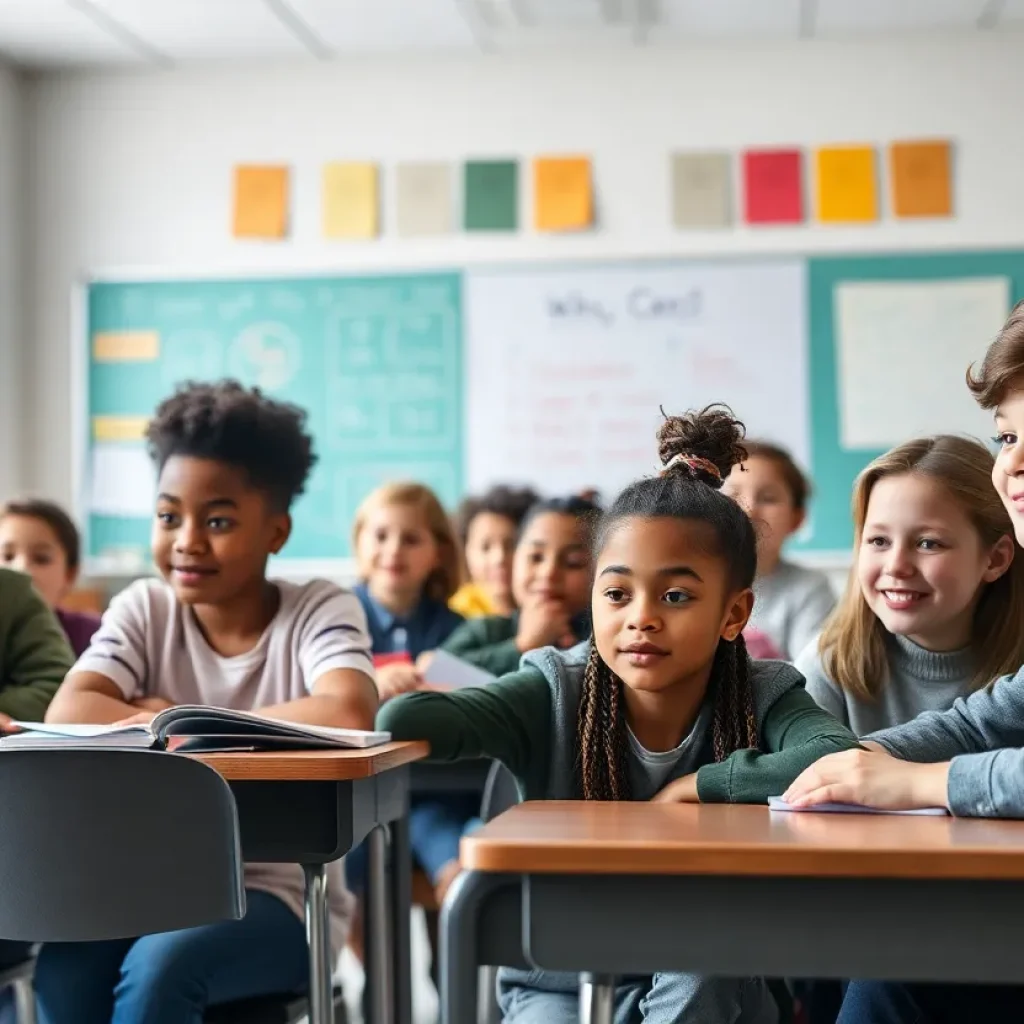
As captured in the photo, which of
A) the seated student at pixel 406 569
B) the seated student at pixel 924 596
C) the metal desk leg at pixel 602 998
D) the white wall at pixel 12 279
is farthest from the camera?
the white wall at pixel 12 279

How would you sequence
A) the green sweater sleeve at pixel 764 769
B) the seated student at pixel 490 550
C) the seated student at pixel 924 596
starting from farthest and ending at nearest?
the seated student at pixel 490 550 < the seated student at pixel 924 596 < the green sweater sleeve at pixel 764 769

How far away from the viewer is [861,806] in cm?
121

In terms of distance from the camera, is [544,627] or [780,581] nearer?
[544,627]

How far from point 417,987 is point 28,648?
161 centimetres

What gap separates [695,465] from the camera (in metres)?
1.74

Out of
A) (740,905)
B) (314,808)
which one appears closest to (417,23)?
(314,808)

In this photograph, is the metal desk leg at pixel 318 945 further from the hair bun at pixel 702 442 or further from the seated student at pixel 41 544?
the seated student at pixel 41 544

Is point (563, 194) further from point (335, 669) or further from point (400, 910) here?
point (400, 910)

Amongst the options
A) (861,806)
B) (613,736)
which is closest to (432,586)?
(613,736)

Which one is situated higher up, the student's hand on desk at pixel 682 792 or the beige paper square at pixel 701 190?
the beige paper square at pixel 701 190

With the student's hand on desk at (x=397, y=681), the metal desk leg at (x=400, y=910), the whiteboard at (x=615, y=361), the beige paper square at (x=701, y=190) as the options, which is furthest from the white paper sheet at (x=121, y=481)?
the metal desk leg at (x=400, y=910)

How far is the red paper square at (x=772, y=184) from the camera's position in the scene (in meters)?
4.56

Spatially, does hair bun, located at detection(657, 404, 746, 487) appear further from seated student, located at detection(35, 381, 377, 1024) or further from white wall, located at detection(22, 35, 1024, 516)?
white wall, located at detection(22, 35, 1024, 516)

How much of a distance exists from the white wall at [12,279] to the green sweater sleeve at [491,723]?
11.4 feet
